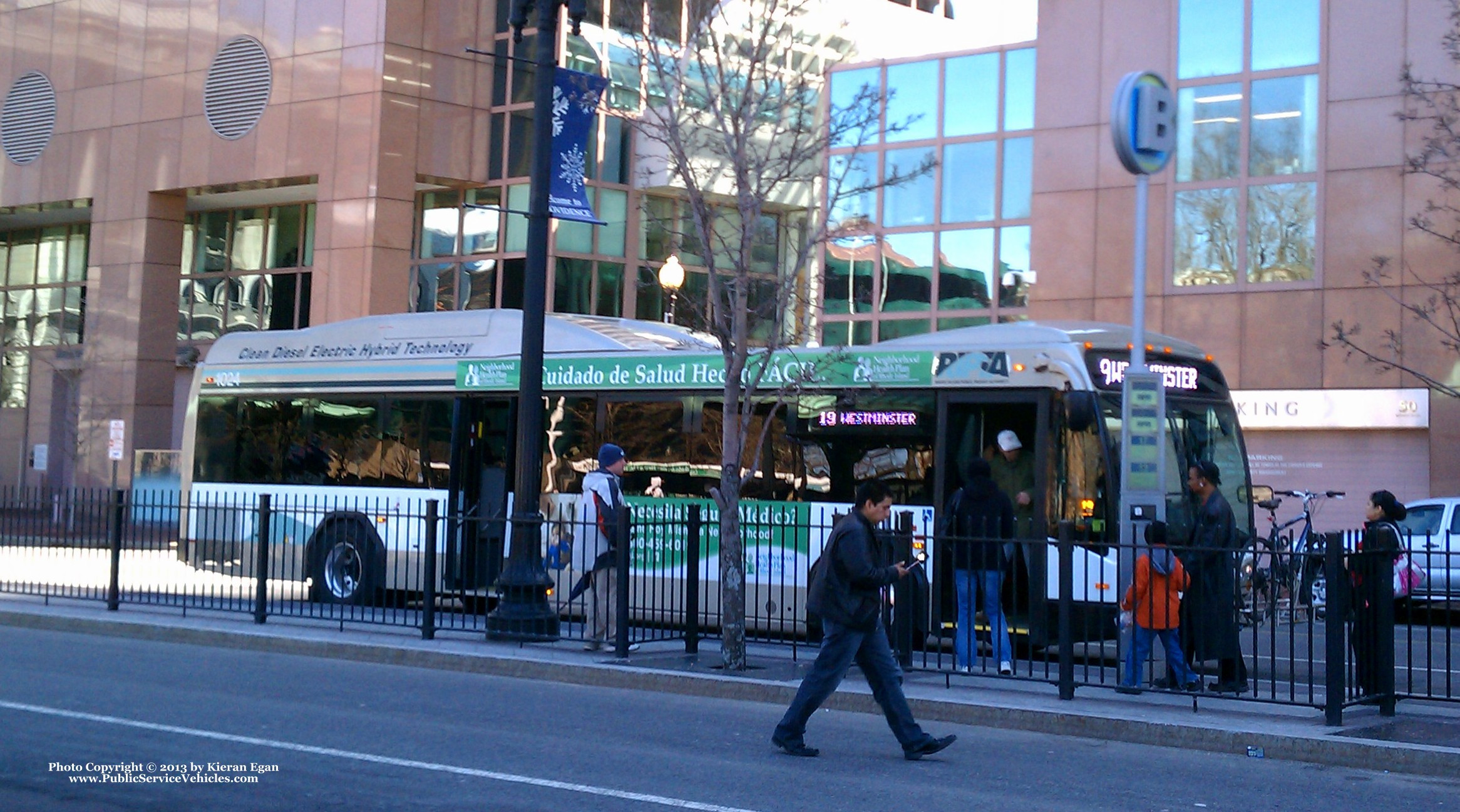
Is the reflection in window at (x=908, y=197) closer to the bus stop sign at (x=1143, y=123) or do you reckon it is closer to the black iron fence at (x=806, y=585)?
the black iron fence at (x=806, y=585)

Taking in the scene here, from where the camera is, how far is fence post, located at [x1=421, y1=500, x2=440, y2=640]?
49.9 ft

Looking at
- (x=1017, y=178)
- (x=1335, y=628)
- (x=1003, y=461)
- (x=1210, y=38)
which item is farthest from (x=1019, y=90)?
(x=1335, y=628)

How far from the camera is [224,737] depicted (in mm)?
9727

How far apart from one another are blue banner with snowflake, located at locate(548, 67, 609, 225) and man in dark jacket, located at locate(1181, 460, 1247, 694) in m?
7.15

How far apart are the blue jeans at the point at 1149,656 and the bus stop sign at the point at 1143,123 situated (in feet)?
11.7

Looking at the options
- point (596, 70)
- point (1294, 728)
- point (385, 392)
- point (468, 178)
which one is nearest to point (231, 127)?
point (468, 178)

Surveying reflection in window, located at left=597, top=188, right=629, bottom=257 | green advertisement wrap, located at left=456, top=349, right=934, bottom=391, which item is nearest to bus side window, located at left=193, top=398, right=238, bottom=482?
green advertisement wrap, located at left=456, top=349, right=934, bottom=391

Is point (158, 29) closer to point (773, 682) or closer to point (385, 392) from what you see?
point (385, 392)

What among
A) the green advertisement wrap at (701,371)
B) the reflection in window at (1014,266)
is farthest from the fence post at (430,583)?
the reflection in window at (1014,266)

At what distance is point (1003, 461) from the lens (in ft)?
47.7

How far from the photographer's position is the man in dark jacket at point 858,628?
372 inches

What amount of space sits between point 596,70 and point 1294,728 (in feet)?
95.5

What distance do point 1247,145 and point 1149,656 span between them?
1932 centimetres

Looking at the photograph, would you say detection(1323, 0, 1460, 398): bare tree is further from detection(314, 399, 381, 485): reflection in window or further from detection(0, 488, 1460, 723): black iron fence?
detection(314, 399, 381, 485): reflection in window
